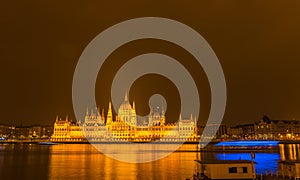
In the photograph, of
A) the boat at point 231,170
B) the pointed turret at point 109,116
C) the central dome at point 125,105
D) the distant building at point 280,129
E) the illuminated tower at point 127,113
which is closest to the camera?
the boat at point 231,170

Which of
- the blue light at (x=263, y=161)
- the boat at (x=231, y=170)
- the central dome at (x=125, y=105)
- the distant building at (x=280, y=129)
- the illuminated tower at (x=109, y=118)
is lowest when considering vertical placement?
the blue light at (x=263, y=161)

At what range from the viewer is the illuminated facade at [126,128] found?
12988 centimetres

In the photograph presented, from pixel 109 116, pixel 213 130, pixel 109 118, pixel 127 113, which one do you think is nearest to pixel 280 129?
pixel 213 130

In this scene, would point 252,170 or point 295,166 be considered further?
point 252,170

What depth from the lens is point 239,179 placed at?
20609 millimetres

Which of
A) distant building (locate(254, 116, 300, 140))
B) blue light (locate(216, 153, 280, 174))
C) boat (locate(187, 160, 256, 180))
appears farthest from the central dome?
boat (locate(187, 160, 256, 180))

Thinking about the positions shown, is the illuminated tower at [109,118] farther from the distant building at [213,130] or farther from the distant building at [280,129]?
the distant building at [280,129]

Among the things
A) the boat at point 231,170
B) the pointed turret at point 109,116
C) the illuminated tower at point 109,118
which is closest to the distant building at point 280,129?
the illuminated tower at point 109,118

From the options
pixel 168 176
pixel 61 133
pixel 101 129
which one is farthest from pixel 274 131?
pixel 168 176

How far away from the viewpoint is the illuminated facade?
130m

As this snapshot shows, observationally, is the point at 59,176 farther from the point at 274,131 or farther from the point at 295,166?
the point at 274,131

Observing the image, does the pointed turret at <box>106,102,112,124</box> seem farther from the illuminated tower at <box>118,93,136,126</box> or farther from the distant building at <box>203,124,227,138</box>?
the distant building at <box>203,124,227,138</box>

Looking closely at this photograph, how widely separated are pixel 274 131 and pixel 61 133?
289 ft

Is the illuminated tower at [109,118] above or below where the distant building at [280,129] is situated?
above
